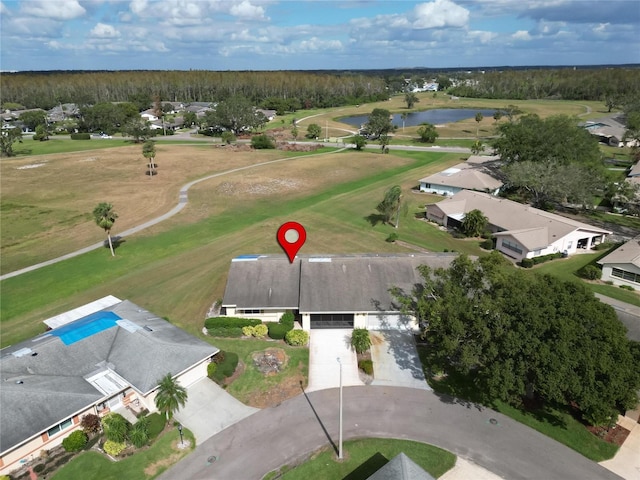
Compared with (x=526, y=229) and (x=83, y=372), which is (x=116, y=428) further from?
(x=526, y=229)

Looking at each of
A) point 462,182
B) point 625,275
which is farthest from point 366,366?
point 462,182

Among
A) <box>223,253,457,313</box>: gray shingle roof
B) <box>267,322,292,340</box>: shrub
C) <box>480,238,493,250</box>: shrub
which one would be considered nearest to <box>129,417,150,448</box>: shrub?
<box>267,322,292,340</box>: shrub

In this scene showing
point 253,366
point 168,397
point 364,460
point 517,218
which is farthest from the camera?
point 517,218

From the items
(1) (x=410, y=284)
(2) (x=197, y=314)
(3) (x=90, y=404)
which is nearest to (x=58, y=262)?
(2) (x=197, y=314)

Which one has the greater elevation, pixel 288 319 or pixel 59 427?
pixel 288 319

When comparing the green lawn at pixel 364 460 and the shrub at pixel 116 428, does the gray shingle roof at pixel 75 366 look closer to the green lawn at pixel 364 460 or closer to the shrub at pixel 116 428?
the shrub at pixel 116 428

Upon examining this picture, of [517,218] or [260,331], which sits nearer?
[260,331]

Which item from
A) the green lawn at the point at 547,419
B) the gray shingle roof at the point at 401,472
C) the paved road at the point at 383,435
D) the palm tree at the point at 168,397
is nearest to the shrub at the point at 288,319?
the paved road at the point at 383,435
